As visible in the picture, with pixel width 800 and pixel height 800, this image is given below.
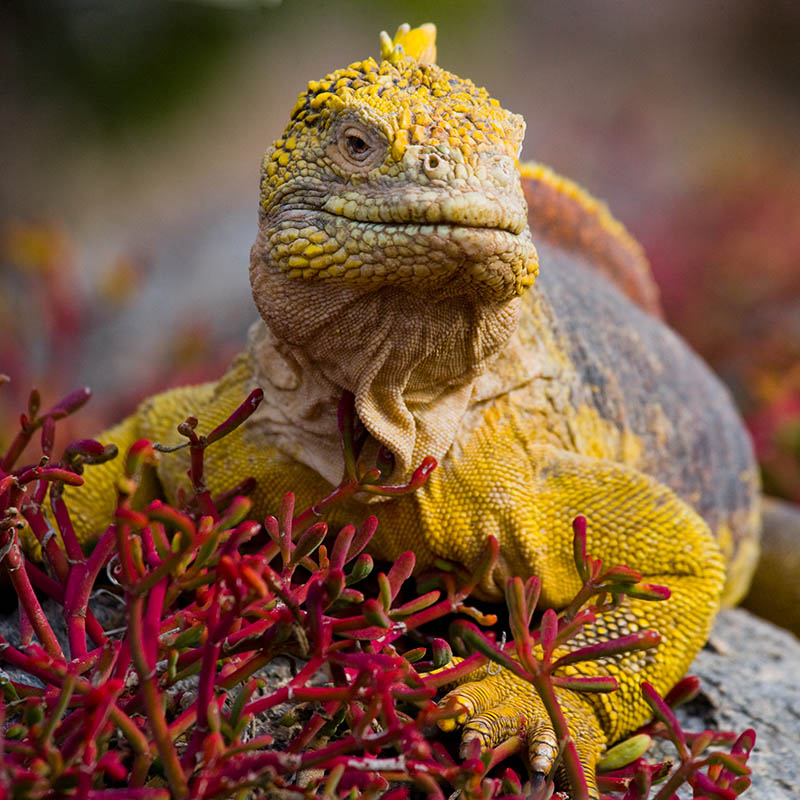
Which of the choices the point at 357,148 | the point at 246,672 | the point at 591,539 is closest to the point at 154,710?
the point at 246,672

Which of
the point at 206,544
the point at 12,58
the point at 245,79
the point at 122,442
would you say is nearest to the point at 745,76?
the point at 245,79

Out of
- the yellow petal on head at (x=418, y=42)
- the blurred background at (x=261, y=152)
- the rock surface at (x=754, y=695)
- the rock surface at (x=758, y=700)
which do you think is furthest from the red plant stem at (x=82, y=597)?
the blurred background at (x=261, y=152)

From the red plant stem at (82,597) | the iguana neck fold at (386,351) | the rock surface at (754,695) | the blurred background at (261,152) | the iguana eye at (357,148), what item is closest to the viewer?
the red plant stem at (82,597)

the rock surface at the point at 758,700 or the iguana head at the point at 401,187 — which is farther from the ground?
the iguana head at the point at 401,187

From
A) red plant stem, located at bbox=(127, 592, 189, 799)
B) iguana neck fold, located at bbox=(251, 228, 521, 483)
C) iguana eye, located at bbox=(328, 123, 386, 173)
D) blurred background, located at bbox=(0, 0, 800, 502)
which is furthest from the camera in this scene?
blurred background, located at bbox=(0, 0, 800, 502)

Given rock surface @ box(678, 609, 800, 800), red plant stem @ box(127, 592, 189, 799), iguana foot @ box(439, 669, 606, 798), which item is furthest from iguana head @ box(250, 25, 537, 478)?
rock surface @ box(678, 609, 800, 800)

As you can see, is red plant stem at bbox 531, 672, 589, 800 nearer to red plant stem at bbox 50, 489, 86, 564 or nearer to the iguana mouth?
the iguana mouth

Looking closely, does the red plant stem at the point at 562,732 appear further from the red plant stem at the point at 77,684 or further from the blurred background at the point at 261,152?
the blurred background at the point at 261,152

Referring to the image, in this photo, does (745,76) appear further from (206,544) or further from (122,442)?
(206,544)
